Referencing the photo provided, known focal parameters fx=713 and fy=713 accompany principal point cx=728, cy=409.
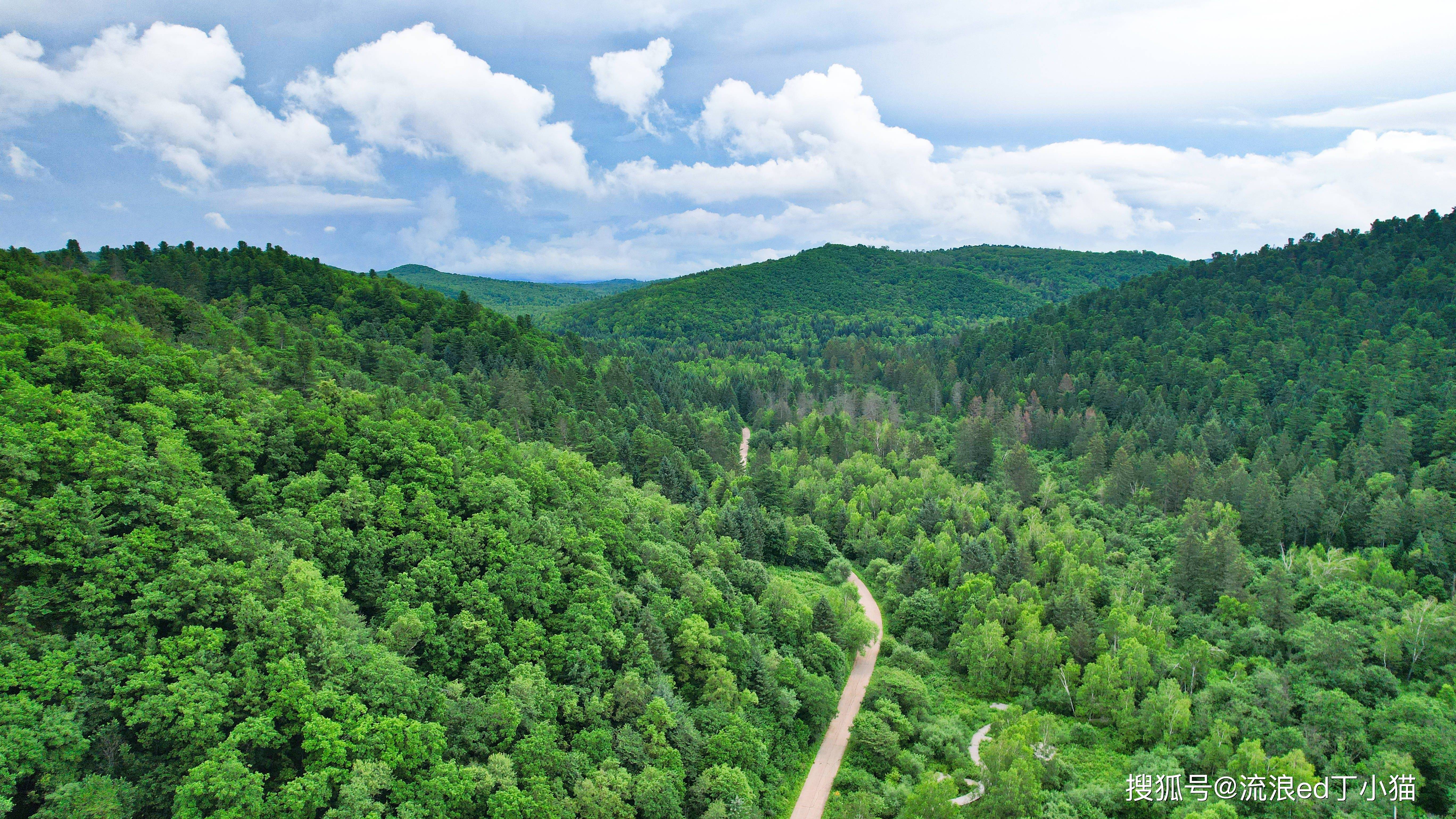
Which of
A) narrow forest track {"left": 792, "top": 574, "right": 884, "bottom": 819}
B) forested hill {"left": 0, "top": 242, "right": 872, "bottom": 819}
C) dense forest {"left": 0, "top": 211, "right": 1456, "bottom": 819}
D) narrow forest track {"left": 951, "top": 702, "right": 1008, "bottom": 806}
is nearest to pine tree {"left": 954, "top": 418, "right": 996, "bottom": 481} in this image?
dense forest {"left": 0, "top": 211, "right": 1456, "bottom": 819}

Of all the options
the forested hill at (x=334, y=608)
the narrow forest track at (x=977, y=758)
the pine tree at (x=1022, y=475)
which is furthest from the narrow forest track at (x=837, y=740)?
the pine tree at (x=1022, y=475)

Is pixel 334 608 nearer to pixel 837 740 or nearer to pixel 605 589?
pixel 605 589

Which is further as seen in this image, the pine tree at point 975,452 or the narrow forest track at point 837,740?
the pine tree at point 975,452

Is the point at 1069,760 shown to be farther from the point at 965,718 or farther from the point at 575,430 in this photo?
the point at 575,430

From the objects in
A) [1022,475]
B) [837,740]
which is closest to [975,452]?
[1022,475]

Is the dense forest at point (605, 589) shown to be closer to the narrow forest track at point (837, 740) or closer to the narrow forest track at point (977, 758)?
the narrow forest track at point (977, 758)

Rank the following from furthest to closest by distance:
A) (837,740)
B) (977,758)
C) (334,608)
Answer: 1. (837,740)
2. (977,758)
3. (334,608)
